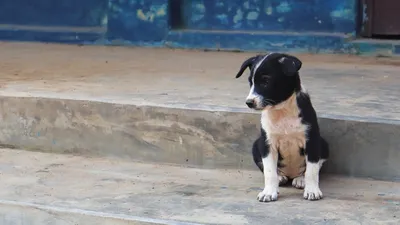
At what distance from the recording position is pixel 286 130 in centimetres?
426

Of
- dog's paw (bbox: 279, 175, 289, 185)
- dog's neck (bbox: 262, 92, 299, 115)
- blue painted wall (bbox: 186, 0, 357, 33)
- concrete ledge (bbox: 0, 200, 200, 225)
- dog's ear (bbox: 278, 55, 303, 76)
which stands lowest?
concrete ledge (bbox: 0, 200, 200, 225)

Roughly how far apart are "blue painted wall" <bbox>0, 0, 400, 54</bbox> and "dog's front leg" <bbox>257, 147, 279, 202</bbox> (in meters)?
3.29

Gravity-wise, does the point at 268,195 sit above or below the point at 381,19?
below

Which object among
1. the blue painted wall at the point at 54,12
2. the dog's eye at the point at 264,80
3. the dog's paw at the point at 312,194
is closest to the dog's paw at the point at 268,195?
the dog's paw at the point at 312,194

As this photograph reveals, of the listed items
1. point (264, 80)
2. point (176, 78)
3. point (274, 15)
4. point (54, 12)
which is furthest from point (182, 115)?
point (54, 12)

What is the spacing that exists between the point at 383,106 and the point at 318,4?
278cm

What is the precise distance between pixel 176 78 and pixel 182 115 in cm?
127

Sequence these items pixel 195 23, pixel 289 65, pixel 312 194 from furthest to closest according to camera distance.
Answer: pixel 195 23, pixel 312 194, pixel 289 65

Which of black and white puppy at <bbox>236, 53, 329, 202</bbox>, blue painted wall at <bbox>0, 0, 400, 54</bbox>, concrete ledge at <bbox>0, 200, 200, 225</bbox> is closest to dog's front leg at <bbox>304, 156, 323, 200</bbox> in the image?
black and white puppy at <bbox>236, 53, 329, 202</bbox>

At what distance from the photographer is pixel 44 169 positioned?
16.6 ft

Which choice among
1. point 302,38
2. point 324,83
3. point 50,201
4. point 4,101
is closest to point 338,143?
point 324,83

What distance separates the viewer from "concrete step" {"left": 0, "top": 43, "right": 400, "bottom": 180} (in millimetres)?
4645

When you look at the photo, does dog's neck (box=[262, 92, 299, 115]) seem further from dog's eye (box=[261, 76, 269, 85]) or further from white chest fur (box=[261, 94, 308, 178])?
dog's eye (box=[261, 76, 269, 85])

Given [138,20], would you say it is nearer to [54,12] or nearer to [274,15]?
[54,12]
